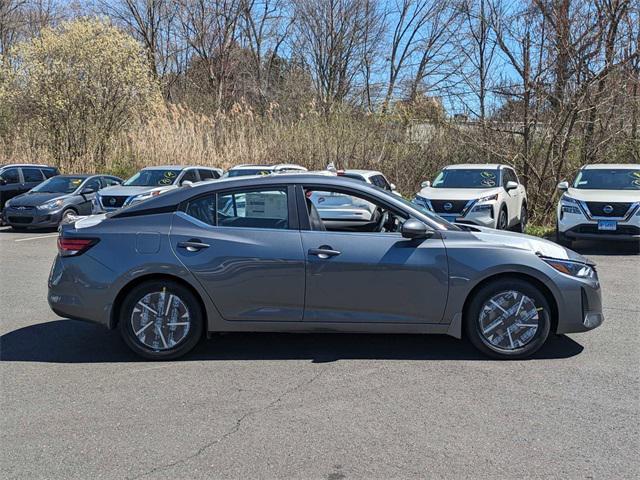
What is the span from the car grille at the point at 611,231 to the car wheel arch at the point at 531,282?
706cm

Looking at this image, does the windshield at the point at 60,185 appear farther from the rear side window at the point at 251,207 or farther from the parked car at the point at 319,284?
the rear side window at the point at 251,207

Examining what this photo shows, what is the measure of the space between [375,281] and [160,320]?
6.16 feet

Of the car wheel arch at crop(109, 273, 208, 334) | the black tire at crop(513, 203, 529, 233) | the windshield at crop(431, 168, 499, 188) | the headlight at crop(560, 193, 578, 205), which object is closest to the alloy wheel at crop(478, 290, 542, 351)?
the car wheel arch at crop(109, 273, 208, 334)

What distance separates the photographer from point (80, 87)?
79.3 ft

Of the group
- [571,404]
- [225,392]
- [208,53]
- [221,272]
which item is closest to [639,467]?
[571,404]

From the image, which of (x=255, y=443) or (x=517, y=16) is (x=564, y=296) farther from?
(x=517, y=16)

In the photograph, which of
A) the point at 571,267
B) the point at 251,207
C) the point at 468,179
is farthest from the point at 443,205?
the point at 251,207

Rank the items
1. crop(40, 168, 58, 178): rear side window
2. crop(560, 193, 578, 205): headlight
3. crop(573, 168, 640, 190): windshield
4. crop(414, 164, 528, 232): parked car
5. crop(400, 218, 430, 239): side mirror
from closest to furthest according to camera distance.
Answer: crop(400, 218, 430, 239): side mirror
crop(560, 193, 578, 205): headlight
crop(414, 164, 528, 232): parked car
crop(573, 168, 640, 190): windshield
crop(40, 168, 58, 178): rear side window

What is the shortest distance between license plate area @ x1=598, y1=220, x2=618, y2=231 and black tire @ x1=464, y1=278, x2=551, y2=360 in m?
7.12

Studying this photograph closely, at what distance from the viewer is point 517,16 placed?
17062 mm

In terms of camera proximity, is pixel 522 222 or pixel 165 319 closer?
pixel 165 319

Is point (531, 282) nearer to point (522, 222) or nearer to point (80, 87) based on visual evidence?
point (522, 222)

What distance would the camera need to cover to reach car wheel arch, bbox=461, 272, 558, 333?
5.25 meters

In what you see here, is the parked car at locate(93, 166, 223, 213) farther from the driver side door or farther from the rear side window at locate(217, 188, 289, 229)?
the driver side door
